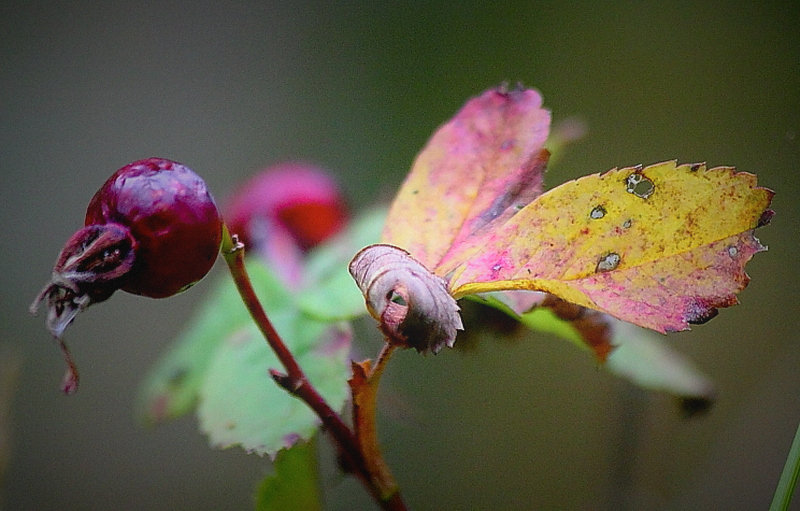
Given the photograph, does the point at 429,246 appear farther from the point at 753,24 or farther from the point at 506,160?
the point at 753,24

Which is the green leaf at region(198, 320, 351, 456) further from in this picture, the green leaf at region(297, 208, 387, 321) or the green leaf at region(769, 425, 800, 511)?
the green leaf at region(769, 425, 800, 511)

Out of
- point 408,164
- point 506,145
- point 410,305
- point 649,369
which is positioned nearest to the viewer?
point 410,305

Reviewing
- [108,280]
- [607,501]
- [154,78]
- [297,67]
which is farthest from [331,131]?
[108,280]

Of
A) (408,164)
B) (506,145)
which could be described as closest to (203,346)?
(506,145)

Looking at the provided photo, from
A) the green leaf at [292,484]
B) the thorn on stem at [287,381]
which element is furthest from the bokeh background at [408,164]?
the thorn on stem at [287,381]

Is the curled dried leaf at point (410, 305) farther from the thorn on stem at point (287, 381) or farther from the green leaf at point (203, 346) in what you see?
the green leaf at point (203, 346)

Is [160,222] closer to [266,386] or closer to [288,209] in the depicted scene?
[266,386]

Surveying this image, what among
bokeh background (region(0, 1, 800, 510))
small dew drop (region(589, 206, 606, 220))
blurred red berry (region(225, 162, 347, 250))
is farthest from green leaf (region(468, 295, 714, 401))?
blurred red berry (region(225, 162, 347, 250))
